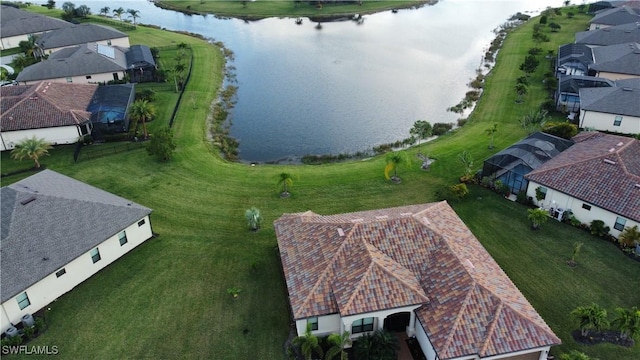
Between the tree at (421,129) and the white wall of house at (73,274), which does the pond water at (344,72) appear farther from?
the white wall of house at (73,274)

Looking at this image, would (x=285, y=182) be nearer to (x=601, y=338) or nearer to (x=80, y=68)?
(x=601, y=338)

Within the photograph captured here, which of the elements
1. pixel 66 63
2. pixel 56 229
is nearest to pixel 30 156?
pixel 56 229

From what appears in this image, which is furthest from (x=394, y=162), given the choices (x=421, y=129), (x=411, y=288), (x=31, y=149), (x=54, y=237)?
(x=31, y=149)

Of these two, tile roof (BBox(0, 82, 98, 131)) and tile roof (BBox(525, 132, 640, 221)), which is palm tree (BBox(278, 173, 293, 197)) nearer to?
tile roof (BBox(525, 132, 640, 221))

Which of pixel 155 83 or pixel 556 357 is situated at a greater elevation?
pixel 155 83

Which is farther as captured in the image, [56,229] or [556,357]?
[56,229]

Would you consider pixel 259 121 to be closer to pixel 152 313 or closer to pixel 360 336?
pixel 152 313

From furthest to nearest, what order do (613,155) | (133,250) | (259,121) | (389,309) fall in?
(259,121) → (613,155) → (133,250) → (389,309)

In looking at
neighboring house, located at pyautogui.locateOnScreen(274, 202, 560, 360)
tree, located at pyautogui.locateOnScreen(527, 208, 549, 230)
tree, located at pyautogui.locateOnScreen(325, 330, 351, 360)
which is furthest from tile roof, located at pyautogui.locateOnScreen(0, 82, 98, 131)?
tree, located at pyautogui.locateOnScreen(527, 208, 549, 230)
